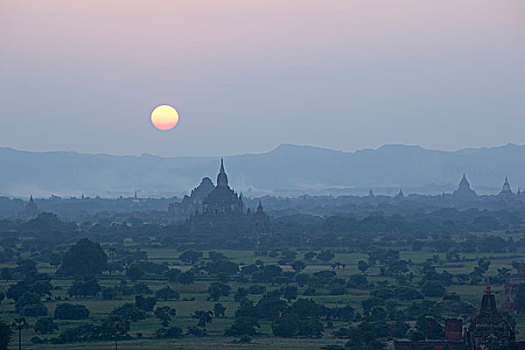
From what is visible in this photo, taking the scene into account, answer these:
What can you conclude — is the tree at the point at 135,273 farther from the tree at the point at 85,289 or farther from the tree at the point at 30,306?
the tree at the point at 30,306

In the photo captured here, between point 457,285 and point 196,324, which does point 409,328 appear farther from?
point 457,285

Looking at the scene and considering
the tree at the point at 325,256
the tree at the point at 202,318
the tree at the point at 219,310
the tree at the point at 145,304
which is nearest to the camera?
the tree at the point at 202,318

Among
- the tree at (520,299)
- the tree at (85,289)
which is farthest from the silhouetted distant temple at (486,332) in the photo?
the tree at (85,289)

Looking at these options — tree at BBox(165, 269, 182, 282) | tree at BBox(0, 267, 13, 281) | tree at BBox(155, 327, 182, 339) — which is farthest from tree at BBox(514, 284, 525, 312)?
tree at BBox(0, 267, 13, 281)

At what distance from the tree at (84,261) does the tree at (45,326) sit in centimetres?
3913

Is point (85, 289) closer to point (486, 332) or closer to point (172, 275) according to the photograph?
point (172, 275)

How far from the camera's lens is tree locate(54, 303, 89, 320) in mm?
74625

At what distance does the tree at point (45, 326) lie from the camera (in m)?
67.8

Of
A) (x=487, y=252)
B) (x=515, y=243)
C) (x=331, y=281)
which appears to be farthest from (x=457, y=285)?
(x=515, y=243)

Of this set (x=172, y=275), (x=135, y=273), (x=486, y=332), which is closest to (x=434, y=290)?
(x=172, y=275)

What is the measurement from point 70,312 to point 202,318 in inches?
372

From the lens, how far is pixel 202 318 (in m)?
71.9

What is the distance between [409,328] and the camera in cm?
6662

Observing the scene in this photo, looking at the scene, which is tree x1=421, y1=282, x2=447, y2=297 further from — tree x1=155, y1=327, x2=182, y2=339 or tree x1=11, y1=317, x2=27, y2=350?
tree x1=11, y1=317, x2=27, y2=350
